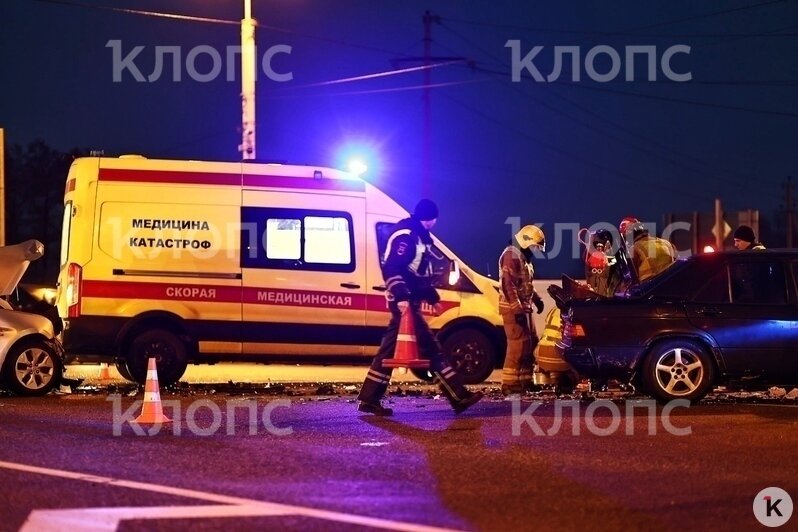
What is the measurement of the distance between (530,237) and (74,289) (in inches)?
205

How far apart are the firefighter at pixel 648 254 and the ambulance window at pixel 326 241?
3393 mm

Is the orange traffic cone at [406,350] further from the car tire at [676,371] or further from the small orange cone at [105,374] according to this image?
the small orange cone at [105,374]

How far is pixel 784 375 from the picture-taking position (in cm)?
1080

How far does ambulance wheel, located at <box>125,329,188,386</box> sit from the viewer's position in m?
13.6

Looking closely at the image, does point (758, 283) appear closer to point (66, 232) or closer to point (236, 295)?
point (236, 295)

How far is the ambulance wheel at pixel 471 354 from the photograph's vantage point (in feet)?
47.1

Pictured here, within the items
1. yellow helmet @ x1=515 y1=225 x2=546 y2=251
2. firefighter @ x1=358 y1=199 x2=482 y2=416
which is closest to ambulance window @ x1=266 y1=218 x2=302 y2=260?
yellow helmet @ x1=515 y1=225 x2=546 y2=251

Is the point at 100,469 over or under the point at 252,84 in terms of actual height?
under

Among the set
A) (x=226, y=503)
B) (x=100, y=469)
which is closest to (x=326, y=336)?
(x=100, y=469)

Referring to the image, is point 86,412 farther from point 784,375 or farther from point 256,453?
point 784,375

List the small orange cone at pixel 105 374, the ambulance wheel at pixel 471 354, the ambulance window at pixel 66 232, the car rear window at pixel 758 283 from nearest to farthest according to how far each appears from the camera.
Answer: the car rear window at pixel 758 283 < the ambulance window at pixel 66 232 < the ambulance wheel at pixel 471 354 < the small orange cone at pixel 105 374

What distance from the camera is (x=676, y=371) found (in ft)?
35.9

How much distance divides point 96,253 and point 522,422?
6125 millimetres

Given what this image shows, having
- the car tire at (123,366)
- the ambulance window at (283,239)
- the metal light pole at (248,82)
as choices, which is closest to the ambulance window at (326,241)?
the ambulance window at (283,239)
